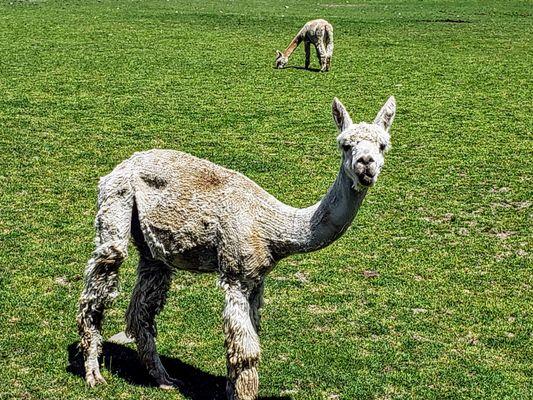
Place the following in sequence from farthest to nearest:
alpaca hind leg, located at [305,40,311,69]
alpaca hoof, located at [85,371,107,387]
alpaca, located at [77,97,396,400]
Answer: alpaca hind leg, located at [305,40,311,69] < alpaca hoof, located at [85,371,107,387] < alpaca, located at [77,97,396,400]

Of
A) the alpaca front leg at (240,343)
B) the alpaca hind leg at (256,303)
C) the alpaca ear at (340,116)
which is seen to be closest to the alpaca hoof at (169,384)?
the alpaca front leg at (240,343)

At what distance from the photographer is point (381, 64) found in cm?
2034

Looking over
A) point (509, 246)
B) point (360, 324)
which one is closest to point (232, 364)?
point (360, 324)

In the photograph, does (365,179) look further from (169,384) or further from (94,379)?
(94,379)

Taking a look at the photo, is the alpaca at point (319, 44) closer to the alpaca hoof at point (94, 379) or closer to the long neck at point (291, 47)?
the long neck at point (291, 47)

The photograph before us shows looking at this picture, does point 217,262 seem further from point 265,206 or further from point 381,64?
point 381,64

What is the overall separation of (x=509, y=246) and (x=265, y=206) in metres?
4.53

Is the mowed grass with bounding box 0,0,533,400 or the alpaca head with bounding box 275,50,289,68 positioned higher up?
the alpaca head with bounding box 275,50,289,68

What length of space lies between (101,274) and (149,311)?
49cm

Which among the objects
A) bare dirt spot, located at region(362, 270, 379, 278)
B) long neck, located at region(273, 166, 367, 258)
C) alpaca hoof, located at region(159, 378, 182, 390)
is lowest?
bare dirt spot, located at region(362, 270, 379, 278)

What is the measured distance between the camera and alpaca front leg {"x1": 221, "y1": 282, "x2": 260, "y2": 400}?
5.50 metres

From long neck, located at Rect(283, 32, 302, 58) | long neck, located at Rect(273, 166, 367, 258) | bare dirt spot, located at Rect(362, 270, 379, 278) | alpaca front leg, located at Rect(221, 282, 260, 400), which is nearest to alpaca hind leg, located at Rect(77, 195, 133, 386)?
alpaca front leg, located at Rect(221, 282, 260, 400)

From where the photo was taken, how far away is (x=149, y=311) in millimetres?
6273

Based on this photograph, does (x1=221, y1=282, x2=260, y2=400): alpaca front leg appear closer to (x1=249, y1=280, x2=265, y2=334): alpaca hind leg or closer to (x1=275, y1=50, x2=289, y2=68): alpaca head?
(x1=249, y1=280, x2=265, y2=334): alpaca hind leg
